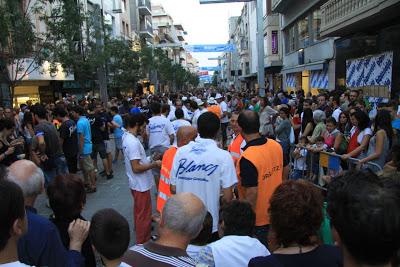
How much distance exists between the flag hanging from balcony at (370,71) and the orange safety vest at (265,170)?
1251 centimetres

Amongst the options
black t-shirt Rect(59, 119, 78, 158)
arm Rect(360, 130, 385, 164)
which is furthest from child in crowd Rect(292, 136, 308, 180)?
black t-shirt Rect(59, 119, 78, 158)

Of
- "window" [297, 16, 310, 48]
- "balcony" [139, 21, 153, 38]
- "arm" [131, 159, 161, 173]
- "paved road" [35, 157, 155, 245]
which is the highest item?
"balcony" [139, 21, 153, 38]

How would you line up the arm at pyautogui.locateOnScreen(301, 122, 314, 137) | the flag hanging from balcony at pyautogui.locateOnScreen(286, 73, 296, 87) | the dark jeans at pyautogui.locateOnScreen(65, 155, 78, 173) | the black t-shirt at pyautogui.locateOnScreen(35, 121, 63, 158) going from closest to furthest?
the black t-shirt at pyautogui.locateOnScreen(35, 121, 63, 158) < the dark jeans at pyautogui.locateOnScreen(65, 155, 78, 173) < the arm at pyautogui.locateOnScreen(301, 122, 314, 137) < the flag hanging from balcony at pyautogui.locateOnScreen(286, 73, 296, 87)

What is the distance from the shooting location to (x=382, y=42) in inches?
647

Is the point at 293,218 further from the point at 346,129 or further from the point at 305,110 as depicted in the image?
the point at 305,110

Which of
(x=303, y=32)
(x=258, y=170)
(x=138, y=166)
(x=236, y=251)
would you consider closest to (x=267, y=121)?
(x=138, y=166)

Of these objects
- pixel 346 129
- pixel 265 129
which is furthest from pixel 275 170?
pixel 265 129

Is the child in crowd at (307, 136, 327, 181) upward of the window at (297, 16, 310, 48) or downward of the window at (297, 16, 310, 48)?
downward

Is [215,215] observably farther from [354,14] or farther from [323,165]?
[354,14]

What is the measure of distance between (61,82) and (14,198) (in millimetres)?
27005

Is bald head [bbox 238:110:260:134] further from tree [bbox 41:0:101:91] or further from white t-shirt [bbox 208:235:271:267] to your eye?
tree [bbox 41:0:101:91]

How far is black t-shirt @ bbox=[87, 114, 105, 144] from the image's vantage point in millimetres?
10523

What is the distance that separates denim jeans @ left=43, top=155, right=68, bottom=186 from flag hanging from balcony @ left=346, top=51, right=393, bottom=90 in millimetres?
11599

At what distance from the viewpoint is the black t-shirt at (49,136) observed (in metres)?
8.22
